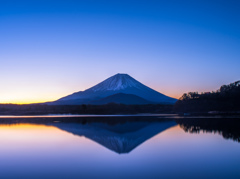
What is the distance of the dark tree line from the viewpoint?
5453 centimetres

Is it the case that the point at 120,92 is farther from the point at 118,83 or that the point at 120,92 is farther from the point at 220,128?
the point at 220,128

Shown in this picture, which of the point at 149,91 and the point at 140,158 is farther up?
the point at 149,91

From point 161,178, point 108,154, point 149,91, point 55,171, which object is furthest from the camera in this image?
point 149,91

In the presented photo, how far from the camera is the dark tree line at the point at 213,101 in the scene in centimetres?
5453

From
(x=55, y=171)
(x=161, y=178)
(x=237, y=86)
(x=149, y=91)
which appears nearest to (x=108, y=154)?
(x=55, y=171)

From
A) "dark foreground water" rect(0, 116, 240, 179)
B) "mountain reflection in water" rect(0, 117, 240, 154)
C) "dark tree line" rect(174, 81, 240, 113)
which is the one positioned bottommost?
"dark foreground water" rect(0, 116, 240, 179)

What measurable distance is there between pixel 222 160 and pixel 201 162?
2.83 feet

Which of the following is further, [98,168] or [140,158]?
[140,158]

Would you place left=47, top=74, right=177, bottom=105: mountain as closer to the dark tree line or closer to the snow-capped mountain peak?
the snow-capped mountain peak

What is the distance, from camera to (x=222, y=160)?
8.95 metres

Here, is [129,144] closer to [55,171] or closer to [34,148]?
[34,148]

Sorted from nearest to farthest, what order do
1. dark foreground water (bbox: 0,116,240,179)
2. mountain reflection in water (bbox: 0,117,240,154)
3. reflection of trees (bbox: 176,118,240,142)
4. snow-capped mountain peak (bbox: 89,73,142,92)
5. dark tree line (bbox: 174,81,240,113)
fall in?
dark foreground water (bbox: 0,116,240,179) → mountain reflection in water (bbox: 0,117,240,154) → reflection of trees (bbox: 176,118,240,142) → dark tree line (bbox: 174,81,240,113) → snow-capped mountain peak (bbox: 89,73,142,92)

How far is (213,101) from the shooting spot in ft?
190

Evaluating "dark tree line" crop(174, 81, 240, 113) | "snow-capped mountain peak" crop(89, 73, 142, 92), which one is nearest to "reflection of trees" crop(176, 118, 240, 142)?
"dark tree line" crop(174, 81, 240, 113)
